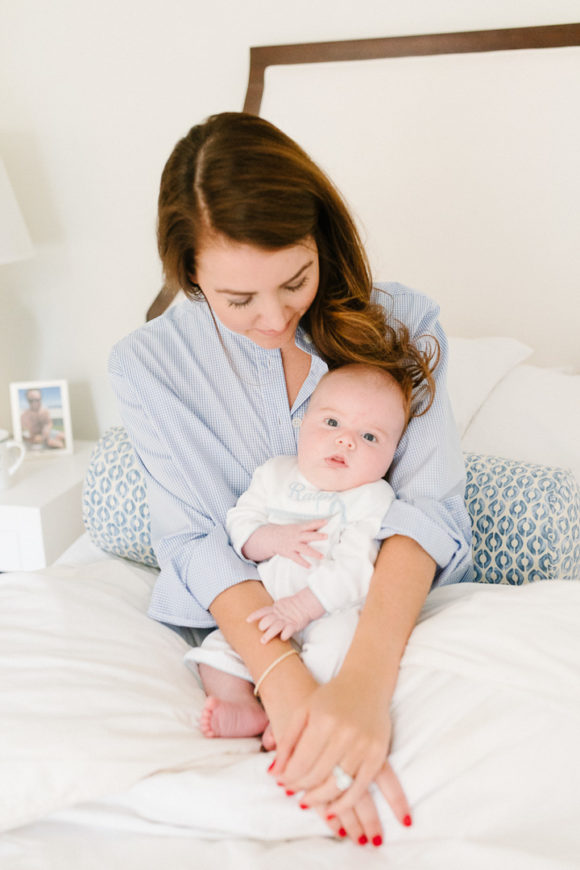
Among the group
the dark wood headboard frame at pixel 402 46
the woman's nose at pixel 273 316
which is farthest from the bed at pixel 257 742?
the dark wood headboard frame at pixel 402 46

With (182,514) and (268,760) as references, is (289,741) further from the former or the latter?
(182,514)

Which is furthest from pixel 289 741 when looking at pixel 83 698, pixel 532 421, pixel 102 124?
pixel 102 124

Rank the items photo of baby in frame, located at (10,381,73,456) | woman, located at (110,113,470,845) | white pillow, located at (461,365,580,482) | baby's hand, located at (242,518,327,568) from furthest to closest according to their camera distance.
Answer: photo of baby in frame, located at (10,381,73,456) < white pillow, located at (461,365,580,482) < baby's hand, located at (242,518,327,568) < woman, located at (110,113,470,845)

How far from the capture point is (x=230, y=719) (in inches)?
41.8

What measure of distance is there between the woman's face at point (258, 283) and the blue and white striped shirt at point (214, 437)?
0.62ft

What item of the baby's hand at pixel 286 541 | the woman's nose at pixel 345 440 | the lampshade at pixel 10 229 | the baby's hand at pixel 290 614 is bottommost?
the baby's hand at pixel 290 614

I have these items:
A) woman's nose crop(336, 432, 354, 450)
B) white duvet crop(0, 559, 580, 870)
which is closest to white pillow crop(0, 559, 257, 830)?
white duvet crop(0, 559, 580, 870)

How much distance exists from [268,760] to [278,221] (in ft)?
Result: 2.37

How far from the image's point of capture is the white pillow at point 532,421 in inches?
70.1

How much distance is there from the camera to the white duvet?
84 cm

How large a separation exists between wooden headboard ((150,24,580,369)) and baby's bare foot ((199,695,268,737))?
129 cm

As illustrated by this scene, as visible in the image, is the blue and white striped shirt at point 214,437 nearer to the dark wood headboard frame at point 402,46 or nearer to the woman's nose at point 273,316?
the woman's nose at point 273,316

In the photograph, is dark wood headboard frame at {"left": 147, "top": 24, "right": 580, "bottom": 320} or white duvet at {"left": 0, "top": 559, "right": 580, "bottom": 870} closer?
white duvet at {"left": 0, "top": 559, "right": 580, "bottom": 870}

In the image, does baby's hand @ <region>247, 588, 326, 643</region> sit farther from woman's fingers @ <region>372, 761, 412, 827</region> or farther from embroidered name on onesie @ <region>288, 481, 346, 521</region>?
woman's fingers @ <region>372, 761, 412, 827</region>
